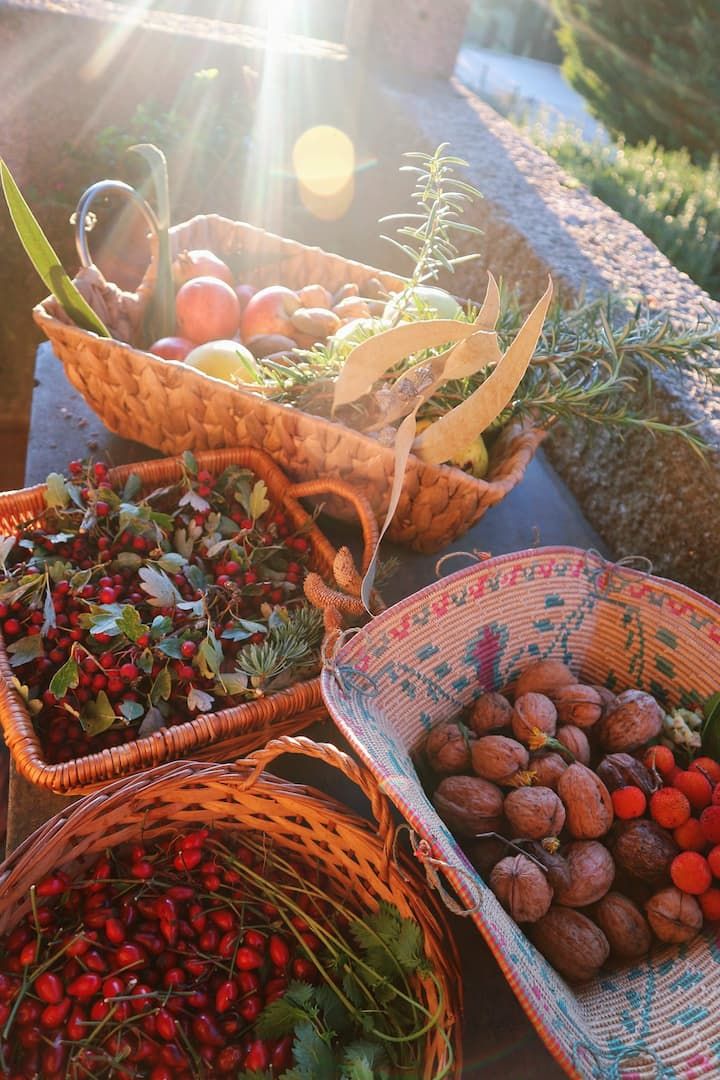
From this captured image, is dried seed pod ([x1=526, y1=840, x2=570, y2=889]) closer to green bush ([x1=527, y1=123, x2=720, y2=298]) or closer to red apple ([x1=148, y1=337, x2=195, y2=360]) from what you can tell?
red apple ([x1=148, y1=337, x2=195, y2=360])

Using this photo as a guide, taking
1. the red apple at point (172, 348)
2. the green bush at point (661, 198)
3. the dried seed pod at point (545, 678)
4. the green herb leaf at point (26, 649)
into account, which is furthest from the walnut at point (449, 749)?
the green bush at point (661, 198)

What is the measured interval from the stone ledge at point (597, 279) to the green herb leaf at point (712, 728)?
31 centimetres

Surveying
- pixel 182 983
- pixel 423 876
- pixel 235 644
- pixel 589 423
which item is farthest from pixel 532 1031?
pixel 589 423

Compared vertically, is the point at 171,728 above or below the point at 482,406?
below

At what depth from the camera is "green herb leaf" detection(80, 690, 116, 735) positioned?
3.11 feet

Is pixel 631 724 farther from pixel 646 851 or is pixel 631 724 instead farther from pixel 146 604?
pixel 146 604

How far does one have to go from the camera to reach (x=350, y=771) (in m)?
0.75

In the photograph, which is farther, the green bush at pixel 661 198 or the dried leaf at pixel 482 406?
the green bush at pixel 661 198

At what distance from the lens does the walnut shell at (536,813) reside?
89 centimetres

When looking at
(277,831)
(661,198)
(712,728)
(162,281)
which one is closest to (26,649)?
(277,831)

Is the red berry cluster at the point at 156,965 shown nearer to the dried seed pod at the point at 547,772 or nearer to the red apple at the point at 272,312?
the dried seed pod at the point at 547,772

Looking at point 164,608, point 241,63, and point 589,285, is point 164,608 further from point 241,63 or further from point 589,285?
point 241,63

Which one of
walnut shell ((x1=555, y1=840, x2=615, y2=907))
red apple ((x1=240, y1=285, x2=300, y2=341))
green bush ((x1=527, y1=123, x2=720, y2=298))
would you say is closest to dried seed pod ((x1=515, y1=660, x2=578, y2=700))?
walnut shell ((x1=555, y1=840, x2=615, y2=907))

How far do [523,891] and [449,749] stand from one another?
0.62 feet
